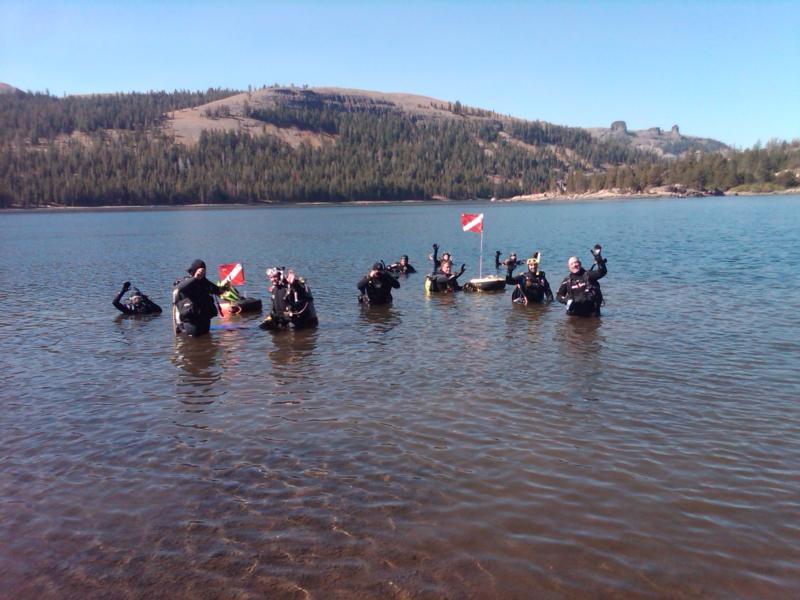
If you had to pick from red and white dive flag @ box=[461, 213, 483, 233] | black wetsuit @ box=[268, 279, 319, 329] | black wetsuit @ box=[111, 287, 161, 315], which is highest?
red and white dive flag @ box=[461, 213, 483, 233]

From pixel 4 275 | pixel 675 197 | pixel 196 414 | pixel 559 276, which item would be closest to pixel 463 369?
pixel 196 414

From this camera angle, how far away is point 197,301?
1786 cm

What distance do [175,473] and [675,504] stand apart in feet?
22.6

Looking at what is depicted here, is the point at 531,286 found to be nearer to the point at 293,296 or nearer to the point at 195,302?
the point at 293,296

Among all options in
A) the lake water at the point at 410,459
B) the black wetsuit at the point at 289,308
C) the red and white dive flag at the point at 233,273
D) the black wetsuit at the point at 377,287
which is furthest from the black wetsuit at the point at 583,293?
the red and white dive flag at the point at 233,273

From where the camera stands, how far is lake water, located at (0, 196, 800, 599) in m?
6.50

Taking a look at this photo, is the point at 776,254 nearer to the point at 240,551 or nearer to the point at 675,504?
the point at 675,504

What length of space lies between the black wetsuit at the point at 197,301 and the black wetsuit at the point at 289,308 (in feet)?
6.10

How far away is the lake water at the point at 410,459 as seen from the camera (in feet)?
21.3

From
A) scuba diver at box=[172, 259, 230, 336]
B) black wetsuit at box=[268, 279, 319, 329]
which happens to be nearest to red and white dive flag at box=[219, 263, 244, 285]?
black wetsuit at box=[268, 279, 319, 329]

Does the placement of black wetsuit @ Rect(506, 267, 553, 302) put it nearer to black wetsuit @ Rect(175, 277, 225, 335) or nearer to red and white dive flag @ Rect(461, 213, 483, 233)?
red and white dive flag @ Rect(461, 213, 483, 233)

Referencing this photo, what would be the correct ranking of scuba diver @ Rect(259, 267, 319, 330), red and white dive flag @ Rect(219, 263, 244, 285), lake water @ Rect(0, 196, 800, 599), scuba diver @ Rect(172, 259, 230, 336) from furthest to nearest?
1. red and white dive flag @ Rect(219, 263, 244, 285)
2. scuba diver @ Rect(259, 267, 319, 330)
3. scuba diver @ Rect(172, 259, 230, 336)
4. lake water @ Rect(0, 196, 800, 599)

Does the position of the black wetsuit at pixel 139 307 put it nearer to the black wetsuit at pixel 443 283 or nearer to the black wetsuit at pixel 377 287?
the black wetsuit at pixel 377 287

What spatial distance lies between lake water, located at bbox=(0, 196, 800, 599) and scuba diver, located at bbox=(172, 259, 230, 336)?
60 centimetres
